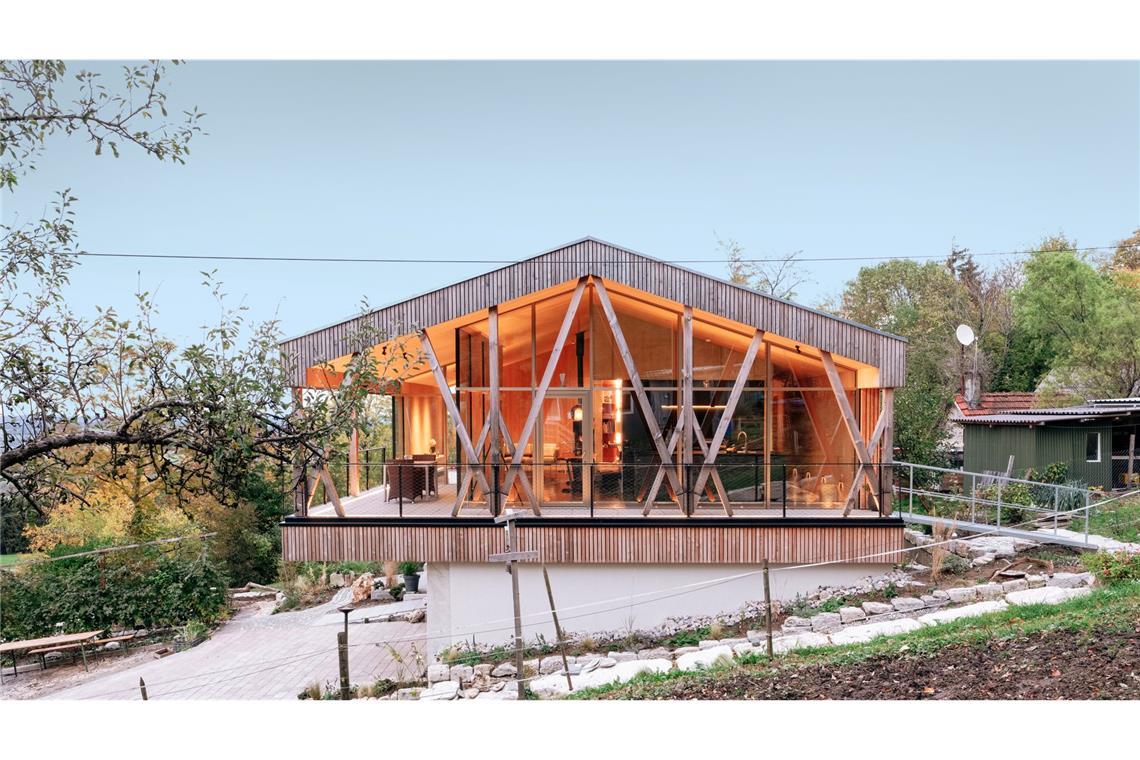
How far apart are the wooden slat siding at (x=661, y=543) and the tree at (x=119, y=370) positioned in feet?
12.3

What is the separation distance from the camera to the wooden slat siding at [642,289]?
830cm

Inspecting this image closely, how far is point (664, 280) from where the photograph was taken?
839cm

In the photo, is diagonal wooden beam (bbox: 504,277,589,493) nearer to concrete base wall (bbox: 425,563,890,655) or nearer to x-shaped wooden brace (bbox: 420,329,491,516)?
x-shaped wooden brace (bbox: 420,329,491,516)

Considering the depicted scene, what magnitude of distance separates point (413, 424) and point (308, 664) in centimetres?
472

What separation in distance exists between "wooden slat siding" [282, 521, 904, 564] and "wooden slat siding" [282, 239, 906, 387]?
1927 mm

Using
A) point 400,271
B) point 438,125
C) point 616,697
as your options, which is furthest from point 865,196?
point 616,697

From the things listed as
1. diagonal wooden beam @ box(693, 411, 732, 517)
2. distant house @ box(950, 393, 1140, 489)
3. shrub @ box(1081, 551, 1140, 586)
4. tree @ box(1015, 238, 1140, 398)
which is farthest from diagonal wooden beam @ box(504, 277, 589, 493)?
tree @ box(1015, 238, 1140, 398)

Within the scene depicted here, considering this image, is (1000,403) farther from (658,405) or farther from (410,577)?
(410,577)

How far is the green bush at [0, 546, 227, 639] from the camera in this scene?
11.9 metres

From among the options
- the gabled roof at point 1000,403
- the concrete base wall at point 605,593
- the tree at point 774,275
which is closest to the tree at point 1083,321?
the gabled roof at point 1000,403

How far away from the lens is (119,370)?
434 centimetres

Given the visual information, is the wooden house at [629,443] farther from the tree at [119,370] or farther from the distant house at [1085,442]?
the distant house at [1085,442]

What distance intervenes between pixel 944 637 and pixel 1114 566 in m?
3.03

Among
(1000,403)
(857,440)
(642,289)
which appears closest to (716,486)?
(857,440)
